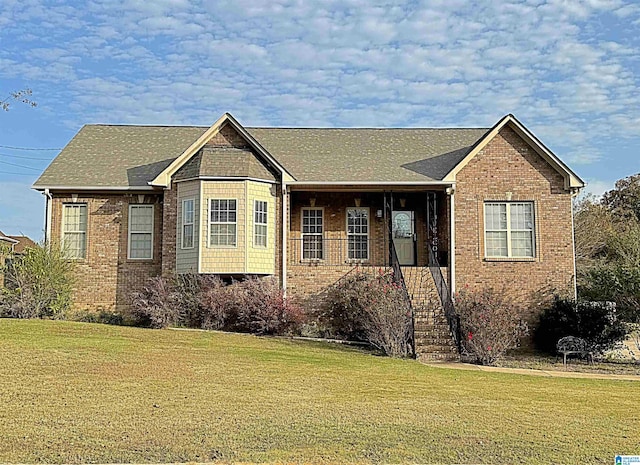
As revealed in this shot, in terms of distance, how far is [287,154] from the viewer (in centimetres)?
2452

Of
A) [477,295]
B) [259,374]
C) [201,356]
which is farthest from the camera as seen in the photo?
[477,295]

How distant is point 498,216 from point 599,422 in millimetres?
12914

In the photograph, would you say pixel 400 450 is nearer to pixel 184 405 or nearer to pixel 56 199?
pixel 184 405

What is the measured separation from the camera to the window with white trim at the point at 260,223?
21594 mm

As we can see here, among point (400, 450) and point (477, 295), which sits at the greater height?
point (477, 295)

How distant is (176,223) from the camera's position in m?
22.1

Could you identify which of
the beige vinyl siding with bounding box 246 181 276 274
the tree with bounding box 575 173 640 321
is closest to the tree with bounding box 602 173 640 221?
the tree with bounding box 575 173 640 321

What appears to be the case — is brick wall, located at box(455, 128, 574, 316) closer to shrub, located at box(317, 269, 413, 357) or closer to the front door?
the front door

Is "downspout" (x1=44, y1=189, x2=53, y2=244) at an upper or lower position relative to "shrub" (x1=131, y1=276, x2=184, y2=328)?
upper

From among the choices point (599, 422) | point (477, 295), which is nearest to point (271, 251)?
point (477, 295)

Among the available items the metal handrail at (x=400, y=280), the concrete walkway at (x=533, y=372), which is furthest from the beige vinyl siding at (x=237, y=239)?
the concrete walkway at (x=533, y=372)

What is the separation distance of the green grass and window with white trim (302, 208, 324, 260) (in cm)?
783

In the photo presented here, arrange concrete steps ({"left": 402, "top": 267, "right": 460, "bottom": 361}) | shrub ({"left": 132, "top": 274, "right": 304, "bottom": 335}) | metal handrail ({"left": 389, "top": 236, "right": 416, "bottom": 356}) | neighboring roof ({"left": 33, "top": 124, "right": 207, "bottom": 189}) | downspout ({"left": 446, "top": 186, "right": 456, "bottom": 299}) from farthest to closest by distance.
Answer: neighboring roof ({"left": 33, "top": 124, "right": 207, "bottom": 189}), downspout ({"left": 446, "top": 186, "right": 456, "bottom": 299}), shrub ({"left": 132, "top": 274, "right": 304, "bottom": 335}), metal handrail ({"left": 389, "top": 236, "right": 416, "bottom": 356}), concrete steps ({"left": 402, "top": 267, "right": 460, "bottom": 361})

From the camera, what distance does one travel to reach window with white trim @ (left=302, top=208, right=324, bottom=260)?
2364cm
